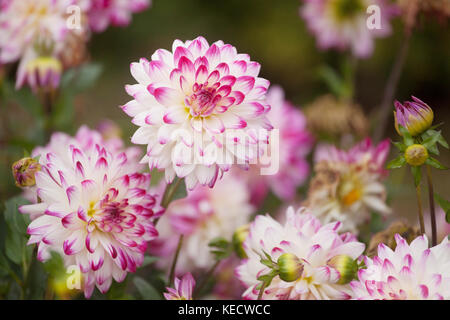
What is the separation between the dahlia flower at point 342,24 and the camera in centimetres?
78

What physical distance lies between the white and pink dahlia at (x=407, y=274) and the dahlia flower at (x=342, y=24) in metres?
0.48

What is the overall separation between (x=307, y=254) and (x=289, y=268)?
1.2 inches

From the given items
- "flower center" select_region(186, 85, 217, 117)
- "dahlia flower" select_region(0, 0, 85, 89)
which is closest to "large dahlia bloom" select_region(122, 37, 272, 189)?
"flower center" select_region(186, 85, 217, 117)

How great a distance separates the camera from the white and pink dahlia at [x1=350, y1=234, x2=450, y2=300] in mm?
345

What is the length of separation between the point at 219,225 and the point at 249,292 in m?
0.20

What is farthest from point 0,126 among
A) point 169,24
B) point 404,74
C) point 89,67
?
point 404,74

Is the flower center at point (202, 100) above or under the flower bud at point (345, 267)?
above

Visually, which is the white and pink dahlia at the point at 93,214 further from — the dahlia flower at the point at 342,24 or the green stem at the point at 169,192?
the dahlia flower at the point at 342,24

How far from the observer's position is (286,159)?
690 millimetres

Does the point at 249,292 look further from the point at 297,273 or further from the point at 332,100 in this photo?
the point at 332,100

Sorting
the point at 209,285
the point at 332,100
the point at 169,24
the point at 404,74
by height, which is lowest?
the point at 209,285

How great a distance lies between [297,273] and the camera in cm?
37

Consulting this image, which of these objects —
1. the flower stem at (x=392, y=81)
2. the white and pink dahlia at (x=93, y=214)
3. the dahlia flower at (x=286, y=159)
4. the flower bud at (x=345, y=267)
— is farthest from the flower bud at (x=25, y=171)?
the flower stem at (x=392, y=81)

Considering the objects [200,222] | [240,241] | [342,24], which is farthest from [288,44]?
[240,241]
